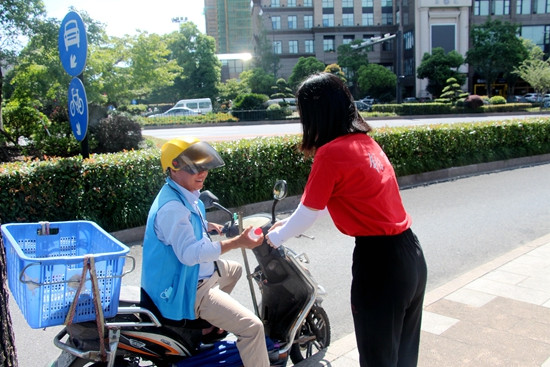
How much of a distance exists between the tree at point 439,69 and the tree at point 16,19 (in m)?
Answer: 46.7

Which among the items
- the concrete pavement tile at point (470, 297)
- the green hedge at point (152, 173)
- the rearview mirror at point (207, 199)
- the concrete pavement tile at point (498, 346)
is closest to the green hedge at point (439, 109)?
the green hedge at point (152, 173)

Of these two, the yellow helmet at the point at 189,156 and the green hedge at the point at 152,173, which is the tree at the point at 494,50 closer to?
the green hedge at the point at 152,173

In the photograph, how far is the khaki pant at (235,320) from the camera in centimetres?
272

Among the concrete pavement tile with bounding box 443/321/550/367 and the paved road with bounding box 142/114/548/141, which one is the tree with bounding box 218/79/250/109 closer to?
the paved road with bounding box 142/114/548/141

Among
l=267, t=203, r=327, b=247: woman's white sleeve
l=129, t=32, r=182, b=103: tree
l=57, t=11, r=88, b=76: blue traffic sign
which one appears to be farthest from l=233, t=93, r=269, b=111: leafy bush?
l=267, t=203, r=327, b=247: woman's white sleeve

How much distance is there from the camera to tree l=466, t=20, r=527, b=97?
5344 cm

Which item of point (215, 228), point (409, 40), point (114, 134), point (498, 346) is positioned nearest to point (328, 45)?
point (409, 40)

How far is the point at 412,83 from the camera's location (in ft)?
202

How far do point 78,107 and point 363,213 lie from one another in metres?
5.62

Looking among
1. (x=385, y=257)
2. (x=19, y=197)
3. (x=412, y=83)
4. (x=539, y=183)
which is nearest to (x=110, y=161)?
(x=19, y=197)

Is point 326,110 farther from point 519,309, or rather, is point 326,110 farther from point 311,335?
point 519,309

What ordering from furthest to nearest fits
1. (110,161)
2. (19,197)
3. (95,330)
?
(110,161), (19,197), (95,330)

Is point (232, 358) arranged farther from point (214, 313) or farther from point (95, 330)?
point (95, 330)

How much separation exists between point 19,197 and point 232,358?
4.65 meters
